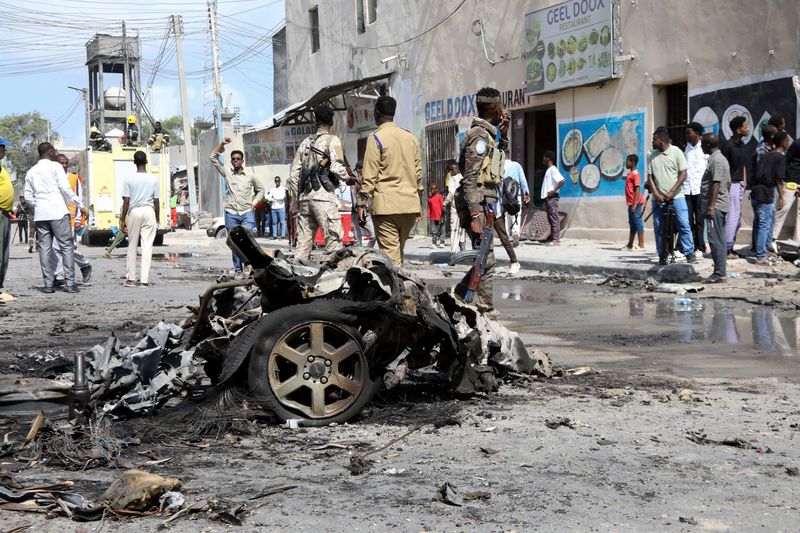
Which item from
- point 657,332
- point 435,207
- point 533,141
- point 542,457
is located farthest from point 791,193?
point 542,457

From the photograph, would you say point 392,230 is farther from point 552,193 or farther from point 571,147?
point 571,147

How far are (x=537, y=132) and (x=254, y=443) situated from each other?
20.1 metres

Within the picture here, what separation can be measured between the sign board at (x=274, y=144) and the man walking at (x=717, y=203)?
23.5m

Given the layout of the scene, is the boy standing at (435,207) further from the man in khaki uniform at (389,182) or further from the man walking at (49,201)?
the man in khaki uniform at (389,182)

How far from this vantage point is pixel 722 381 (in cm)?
608

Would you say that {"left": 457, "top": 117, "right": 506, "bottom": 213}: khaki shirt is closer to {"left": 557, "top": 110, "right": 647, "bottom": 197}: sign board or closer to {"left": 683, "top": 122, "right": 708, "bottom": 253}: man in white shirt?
{"left": 683, "top": 122, "right": 708, "bottom": 253}: man in white shirt

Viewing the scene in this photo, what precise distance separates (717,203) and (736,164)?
2932mm

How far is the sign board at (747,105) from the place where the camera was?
51.4ft

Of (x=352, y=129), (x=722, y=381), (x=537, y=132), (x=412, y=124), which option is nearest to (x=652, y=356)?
(x=722, y=381)

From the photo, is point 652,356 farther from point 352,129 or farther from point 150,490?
point 352,129

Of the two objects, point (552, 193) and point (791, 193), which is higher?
point (552, 193)

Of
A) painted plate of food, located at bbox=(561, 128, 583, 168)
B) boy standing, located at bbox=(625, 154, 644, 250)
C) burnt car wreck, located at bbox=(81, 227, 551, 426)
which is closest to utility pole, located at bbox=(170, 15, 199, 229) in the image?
painted plate of food, located at bbox=(561, 128, 583, 168)

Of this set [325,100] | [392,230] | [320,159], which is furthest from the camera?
[325,100]

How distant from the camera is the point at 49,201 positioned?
12.4 metres
